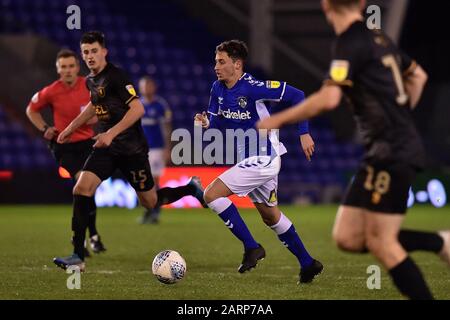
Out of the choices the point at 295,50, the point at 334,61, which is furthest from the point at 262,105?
the point at 295,50

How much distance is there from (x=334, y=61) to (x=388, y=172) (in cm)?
67

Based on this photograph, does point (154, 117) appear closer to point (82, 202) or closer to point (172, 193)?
point (172, 193)

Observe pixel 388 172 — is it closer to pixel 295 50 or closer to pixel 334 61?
pixel 334 61

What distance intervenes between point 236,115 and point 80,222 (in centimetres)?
157

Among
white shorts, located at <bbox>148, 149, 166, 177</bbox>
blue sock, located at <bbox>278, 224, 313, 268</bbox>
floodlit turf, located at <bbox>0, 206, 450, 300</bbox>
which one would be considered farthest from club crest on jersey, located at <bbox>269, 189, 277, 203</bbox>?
white shorts, located at <bbox>148, 149, 166, 177</bbox>

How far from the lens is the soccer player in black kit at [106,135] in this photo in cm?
746

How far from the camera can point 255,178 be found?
23.7 feet

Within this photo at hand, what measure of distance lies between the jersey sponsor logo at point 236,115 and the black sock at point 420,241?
2.41 meters

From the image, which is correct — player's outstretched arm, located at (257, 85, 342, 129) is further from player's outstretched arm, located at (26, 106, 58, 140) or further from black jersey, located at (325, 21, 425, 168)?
player's outstretched arm, located at (26, 106, 58, 140)

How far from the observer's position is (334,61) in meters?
4.84

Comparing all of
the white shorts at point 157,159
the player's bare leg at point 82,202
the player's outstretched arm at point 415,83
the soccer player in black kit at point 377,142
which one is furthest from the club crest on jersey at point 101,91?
the white shorts at point 157,159

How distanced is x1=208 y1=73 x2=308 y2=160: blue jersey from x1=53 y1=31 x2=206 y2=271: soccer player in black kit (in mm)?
719

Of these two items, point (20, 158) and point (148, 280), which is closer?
point (148, 280)

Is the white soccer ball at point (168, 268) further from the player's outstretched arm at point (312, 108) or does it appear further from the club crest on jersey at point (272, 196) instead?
the player's outstretched arm at point (312, 108)
